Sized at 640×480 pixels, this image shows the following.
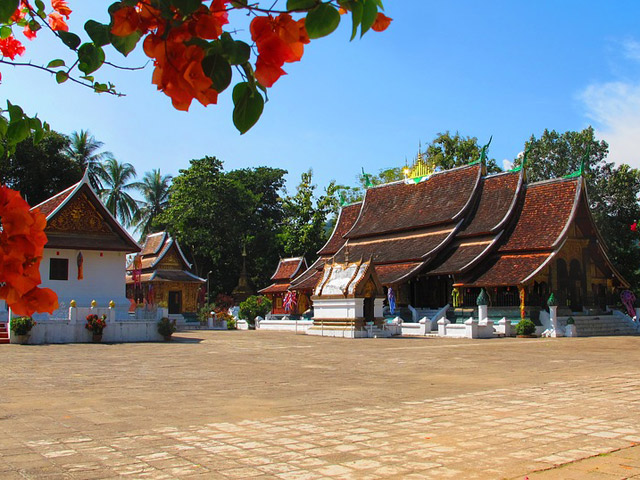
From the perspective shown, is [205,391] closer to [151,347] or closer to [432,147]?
[151,347]

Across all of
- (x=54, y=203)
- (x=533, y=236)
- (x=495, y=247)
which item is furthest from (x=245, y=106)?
(x=495, y=247)

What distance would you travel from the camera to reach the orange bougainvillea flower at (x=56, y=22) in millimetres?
2891

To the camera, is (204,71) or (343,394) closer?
(204,71)

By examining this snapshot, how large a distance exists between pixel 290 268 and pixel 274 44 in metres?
38.8

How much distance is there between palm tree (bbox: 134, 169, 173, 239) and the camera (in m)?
48.8

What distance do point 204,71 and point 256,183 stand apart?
50.1 meters

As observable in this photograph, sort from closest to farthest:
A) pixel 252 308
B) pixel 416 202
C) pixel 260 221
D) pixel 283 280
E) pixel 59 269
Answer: pixel 59 269
pixel 416 202
pixel 252 308
pixel 283 280
pixel 260 221

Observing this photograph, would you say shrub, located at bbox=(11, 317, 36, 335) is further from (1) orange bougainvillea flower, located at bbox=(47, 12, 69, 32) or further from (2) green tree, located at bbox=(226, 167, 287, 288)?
(2) green tree, located at bbox=(226, 167, 287, 288)

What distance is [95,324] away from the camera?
61.3 feet

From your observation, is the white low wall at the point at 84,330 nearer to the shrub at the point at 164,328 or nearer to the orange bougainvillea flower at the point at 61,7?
the shrub at the point at 164,328

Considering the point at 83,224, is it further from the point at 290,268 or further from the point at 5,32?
the point at 5,32

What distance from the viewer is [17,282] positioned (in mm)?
1572

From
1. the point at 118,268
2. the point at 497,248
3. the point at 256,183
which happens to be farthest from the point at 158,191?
the point at 497,248

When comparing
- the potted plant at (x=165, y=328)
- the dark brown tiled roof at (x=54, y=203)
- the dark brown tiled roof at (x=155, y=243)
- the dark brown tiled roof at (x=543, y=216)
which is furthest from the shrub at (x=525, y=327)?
the dark brown tiled roof at (x=155, y=243)
